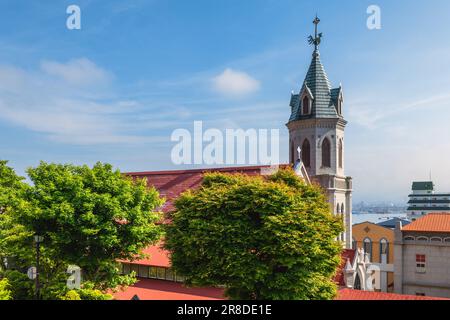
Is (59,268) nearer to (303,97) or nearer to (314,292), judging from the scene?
(314,292)

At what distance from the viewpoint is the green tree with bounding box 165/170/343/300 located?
1956cm

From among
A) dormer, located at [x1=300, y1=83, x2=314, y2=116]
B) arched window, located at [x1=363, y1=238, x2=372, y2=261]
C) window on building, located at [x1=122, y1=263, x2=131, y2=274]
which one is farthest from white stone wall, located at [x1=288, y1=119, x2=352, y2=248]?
window on building, located at [x1=122, y1=263, x2=131, y2=274]

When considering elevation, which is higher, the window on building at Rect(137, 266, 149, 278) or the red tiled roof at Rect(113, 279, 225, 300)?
the window on building at Rect(137, 266, 149, 278)

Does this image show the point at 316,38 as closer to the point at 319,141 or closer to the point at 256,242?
the point at 319,141

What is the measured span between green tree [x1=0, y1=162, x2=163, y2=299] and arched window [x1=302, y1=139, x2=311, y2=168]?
86.5ft

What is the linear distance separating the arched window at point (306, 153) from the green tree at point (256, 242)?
22894 mm

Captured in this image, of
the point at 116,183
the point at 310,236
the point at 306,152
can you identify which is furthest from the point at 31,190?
the point at 306,152

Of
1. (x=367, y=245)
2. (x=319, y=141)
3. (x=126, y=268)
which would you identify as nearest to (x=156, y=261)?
(x=126, y=268)

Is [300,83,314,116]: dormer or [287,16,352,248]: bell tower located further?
[300,83,314,116]: dormer

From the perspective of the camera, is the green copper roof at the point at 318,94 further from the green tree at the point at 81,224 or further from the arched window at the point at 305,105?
the green tree at the point at 81,224

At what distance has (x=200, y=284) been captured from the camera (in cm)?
2128

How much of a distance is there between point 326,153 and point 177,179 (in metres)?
19.3

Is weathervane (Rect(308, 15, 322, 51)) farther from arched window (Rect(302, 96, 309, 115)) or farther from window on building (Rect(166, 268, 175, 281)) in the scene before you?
window on building (Rect(166, 268, 175, 281))

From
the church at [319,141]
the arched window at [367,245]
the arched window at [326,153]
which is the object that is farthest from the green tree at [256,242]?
the arched window at [367,245]
